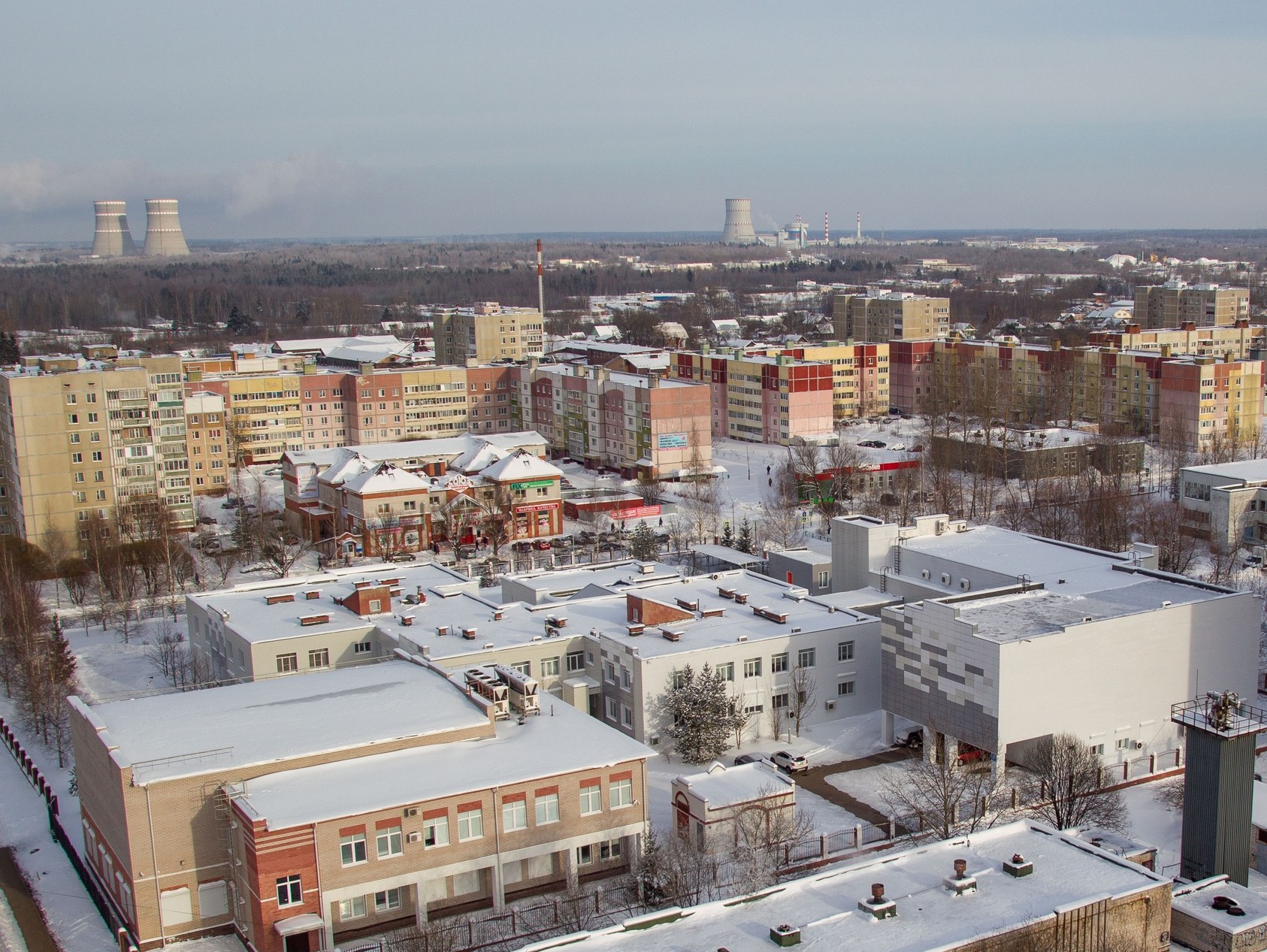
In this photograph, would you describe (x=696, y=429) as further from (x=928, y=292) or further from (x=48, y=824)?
(x=928, y=292)

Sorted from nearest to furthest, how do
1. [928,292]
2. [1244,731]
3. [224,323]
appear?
[1244,731] < [224,323] < [928,292]

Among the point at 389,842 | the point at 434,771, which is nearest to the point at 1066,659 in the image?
the point at 434,771

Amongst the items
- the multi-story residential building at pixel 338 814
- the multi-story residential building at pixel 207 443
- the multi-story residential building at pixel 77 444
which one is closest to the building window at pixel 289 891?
the multi-story residential building at pixel 338 814

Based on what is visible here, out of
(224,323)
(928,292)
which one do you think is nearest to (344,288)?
(224,323)

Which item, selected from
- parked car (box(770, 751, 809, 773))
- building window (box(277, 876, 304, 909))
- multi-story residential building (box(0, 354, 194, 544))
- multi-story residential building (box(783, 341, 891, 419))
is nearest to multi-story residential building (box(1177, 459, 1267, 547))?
parked car (box(770, 751, 809, 773))

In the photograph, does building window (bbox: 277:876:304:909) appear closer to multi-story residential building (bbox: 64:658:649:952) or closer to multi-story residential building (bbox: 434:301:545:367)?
multi-story residential building (bbox: 64:658:649:952)

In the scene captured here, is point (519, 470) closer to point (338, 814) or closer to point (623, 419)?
point (623, 419)

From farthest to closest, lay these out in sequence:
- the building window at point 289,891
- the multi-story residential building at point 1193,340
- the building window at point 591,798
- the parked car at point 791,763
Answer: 1. the multi-story residential building at point 1193,340
2. the parked car at point 791,763
3. the building window at point 591,798
4. the building window at point 289,891

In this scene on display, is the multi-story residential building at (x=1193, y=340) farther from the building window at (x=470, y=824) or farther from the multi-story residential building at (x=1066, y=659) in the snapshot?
the building window at (x=470, y=824)
